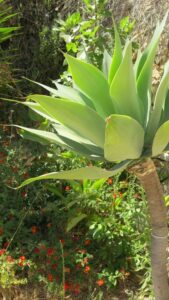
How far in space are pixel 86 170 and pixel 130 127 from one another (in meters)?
0.23

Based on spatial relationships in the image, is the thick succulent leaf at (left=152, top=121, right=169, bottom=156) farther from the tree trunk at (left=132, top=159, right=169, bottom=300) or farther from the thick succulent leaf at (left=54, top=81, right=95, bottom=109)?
the thick succulent leaf at (left=54, top=81, right=95, bottom=109)

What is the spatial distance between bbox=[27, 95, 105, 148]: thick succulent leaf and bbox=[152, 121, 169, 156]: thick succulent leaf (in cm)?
23

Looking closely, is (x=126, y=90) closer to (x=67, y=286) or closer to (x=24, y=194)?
(x=67, y=286)

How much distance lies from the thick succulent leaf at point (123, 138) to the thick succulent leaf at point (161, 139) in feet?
0.21

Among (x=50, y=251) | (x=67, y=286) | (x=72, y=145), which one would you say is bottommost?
(x=67, y=286)

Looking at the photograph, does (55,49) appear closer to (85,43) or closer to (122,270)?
(85,43)

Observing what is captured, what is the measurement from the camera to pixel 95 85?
1.94m

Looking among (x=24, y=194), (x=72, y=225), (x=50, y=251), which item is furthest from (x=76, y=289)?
(x=24, y=194)

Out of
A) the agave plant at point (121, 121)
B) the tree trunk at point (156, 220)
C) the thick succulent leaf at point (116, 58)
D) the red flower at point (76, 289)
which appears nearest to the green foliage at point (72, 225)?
the red flower at point (76, 289)

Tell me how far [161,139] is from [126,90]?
0.24m

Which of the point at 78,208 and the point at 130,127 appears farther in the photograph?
the point at 78,208

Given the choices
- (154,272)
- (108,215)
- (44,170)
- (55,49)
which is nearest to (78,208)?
(108,215)

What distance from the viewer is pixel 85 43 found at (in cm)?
378

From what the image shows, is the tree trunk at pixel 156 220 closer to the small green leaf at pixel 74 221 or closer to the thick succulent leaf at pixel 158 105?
the thick succulent leaf at pixel 158 105
